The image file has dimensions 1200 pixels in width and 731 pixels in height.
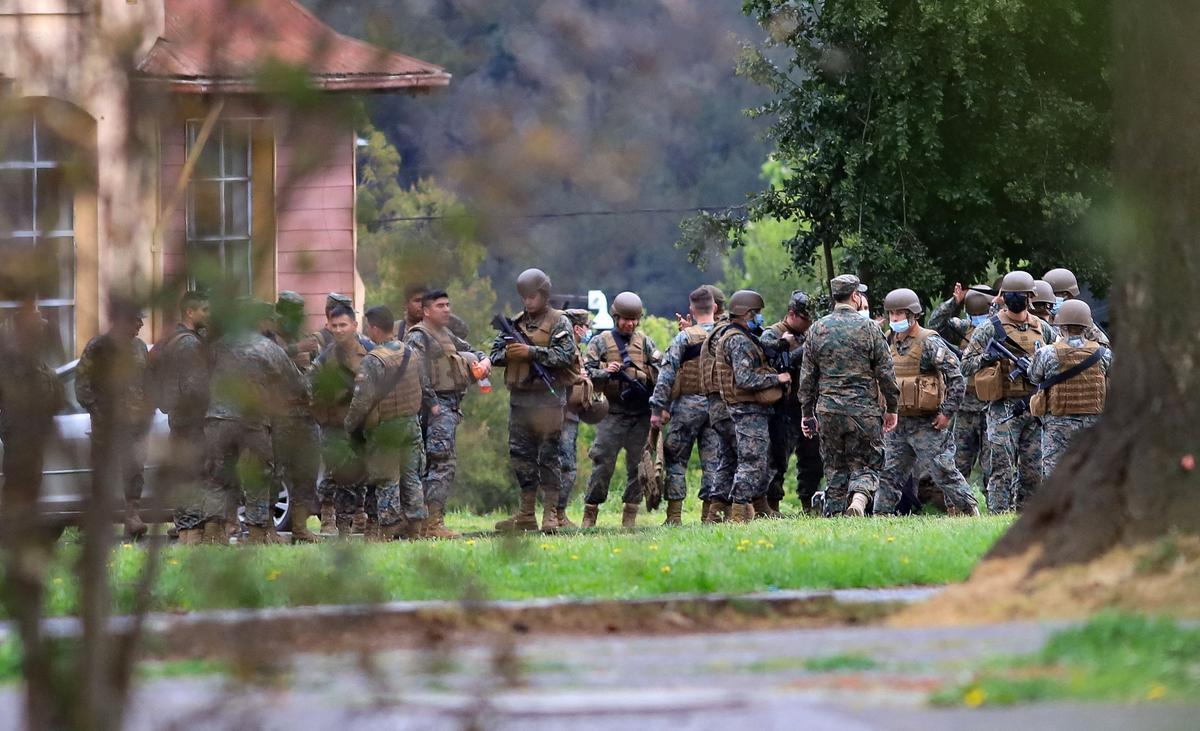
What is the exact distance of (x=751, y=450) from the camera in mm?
16797

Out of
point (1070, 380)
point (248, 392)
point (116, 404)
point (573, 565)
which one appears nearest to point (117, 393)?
point (116, 404)

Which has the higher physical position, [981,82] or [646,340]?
[981,82]

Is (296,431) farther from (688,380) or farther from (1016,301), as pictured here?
(1016,301)

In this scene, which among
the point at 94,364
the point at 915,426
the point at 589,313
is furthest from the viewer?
the point at 589,313

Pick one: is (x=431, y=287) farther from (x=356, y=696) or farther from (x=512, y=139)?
(x=356, y=696)

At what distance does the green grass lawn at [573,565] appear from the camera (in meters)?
4.43

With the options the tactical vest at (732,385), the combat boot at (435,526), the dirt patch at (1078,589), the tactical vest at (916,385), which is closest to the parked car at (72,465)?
the dirt patch at (1078,589)

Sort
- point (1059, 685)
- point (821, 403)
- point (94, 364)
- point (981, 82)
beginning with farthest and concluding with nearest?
point (981, 82), point (821, 403), point (1059, 685), point (94, 364)

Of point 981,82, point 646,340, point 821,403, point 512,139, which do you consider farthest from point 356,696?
point 981,82

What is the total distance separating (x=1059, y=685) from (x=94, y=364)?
3.05m

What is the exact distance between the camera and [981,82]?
24.4 metres

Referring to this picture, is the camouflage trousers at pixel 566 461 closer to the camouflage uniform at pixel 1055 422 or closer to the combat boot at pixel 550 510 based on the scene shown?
the combat boot at pixel 550 510

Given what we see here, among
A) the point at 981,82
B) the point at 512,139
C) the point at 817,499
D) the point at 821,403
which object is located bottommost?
the point at 817,499

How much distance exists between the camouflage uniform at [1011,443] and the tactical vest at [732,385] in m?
2.13
